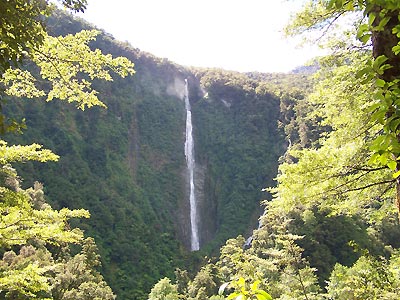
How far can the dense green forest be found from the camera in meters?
4.04

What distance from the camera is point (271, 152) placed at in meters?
57.2

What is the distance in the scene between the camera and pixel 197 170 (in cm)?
5434

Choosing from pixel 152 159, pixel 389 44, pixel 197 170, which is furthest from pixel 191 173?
pixel 389 44

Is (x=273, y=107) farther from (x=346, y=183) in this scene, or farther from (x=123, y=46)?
(x=346, y=183)

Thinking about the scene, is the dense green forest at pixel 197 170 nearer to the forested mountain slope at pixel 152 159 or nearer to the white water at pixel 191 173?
the forested mountain slope at pixel 152 159

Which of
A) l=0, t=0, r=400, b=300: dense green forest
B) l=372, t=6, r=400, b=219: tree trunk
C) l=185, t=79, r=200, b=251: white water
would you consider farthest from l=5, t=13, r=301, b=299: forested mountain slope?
l=372, t=6, r=400, b=219: tree trunk

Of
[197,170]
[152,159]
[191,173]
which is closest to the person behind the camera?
[191,173]

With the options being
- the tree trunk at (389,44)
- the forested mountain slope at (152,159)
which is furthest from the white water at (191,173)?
the tree trunk at (389,44)

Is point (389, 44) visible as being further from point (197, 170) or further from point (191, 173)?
point (197, 170)

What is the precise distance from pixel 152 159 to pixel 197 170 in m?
7.58

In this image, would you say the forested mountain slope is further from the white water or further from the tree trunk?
the tree trunk

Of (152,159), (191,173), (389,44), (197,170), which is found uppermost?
(152,159)

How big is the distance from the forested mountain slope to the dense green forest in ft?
0.75

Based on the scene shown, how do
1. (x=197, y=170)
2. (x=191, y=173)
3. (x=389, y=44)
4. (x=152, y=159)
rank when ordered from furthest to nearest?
(x=152, y=159), (x=197, y=170), (x=191, y=173), (x=389, y=44)
